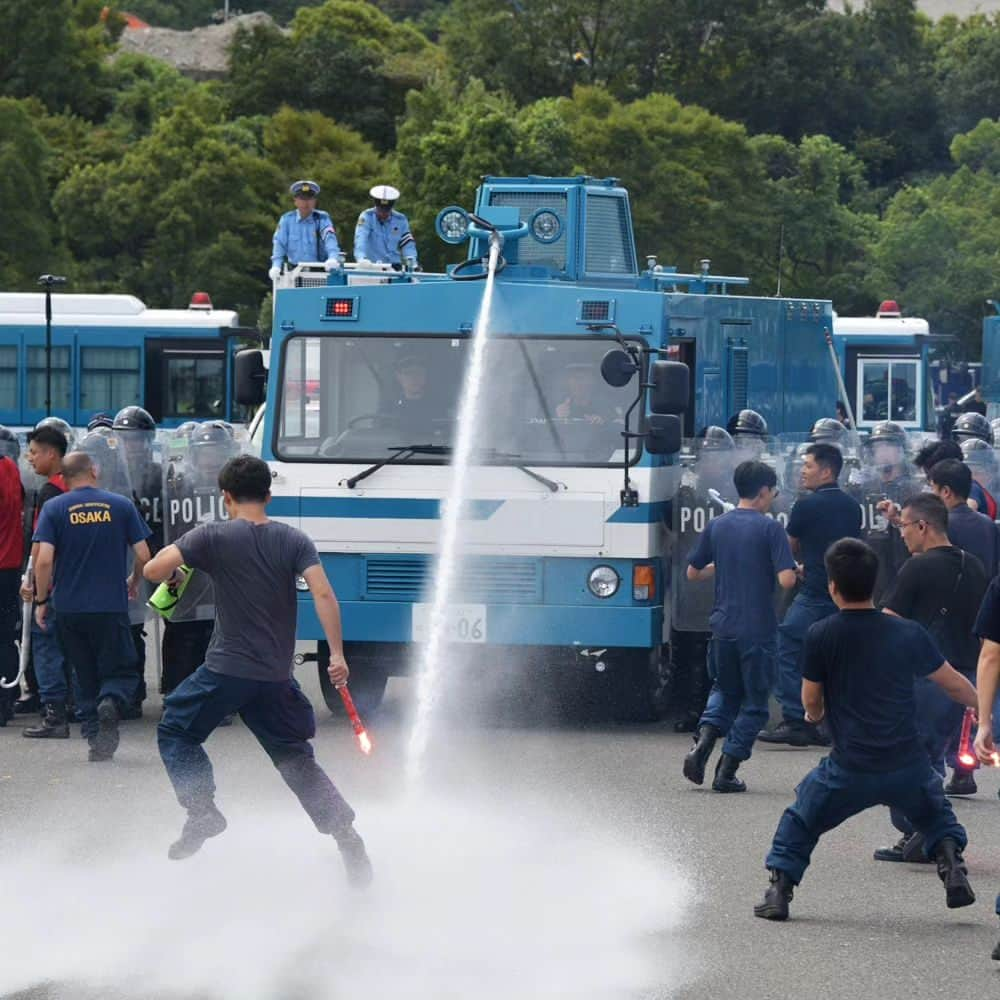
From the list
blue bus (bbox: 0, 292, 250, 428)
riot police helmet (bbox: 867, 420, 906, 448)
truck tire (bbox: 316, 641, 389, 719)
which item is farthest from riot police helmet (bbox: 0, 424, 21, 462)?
blue bus (bbox: 0, 292, 250, 428)

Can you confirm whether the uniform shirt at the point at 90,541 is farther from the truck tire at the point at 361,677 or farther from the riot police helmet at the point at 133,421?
the riot police helmet at the point at 133,421

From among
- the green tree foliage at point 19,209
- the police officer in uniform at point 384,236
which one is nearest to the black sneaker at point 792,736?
the police officer in uniform at point 384,236

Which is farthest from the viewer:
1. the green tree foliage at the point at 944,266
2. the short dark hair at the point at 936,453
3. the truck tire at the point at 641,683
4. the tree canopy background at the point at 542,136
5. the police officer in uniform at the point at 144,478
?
the green tree foliage at the point at 944,266

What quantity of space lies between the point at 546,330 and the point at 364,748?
17.6 feet

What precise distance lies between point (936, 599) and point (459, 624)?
13.9ft

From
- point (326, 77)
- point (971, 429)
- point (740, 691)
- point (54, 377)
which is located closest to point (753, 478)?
point (740, 691)

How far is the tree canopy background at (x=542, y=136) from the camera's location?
194 ft

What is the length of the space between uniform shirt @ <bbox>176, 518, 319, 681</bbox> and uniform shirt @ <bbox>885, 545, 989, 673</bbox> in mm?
2564

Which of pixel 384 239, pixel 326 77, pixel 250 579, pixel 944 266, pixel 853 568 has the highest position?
pixel 326 77

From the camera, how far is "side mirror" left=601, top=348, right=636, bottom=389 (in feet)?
41.9

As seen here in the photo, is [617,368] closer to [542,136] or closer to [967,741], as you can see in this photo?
[967,741]

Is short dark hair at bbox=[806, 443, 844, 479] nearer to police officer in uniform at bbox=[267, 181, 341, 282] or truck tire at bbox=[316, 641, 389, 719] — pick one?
truck tire at bbox=[316, 641, 389, 719]

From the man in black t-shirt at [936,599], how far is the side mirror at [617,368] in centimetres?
321

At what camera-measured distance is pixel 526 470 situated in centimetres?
1331
